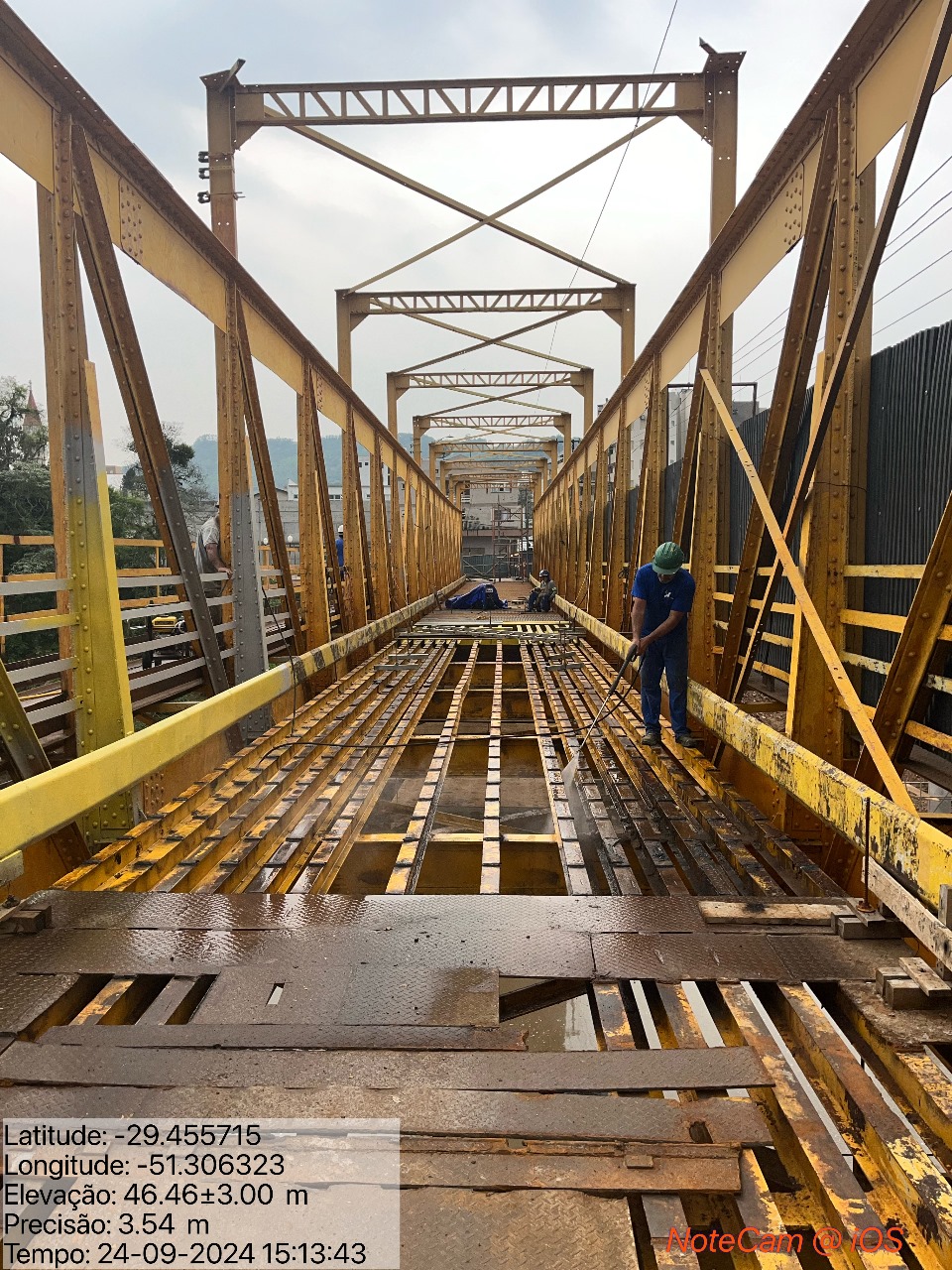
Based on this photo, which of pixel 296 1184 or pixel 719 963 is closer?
pixel 296 1184

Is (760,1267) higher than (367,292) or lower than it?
lower

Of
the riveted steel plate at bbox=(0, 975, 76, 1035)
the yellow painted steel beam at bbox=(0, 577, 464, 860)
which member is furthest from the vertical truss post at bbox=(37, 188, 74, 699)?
the riveted steel plate at bbox=(0, 975, 76, 1035)

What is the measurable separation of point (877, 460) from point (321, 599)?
223 inches

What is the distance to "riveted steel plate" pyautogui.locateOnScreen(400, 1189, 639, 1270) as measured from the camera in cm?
160

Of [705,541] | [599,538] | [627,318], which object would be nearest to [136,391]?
[705,541]

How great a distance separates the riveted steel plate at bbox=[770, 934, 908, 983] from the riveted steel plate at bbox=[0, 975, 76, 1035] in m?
2.36

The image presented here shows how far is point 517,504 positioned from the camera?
199 ft

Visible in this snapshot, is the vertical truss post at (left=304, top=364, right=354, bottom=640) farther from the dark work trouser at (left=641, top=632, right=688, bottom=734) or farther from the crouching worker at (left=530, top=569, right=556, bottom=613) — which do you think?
the crouching worker at (left=530, top=569, right=556, bottom=613)

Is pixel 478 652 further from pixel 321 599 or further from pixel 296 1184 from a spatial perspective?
pixel 296 1184

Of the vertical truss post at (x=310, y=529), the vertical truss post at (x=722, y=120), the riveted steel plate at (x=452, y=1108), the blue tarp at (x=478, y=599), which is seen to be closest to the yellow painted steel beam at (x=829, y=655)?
the riveted steel plate at (x=452, y=1108)

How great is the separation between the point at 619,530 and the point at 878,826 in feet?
25.6

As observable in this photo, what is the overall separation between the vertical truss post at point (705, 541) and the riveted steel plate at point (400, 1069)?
4004mm

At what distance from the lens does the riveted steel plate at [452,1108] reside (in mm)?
1918

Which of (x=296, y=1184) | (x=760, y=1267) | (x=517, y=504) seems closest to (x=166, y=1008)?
(x=296, y=1184)
